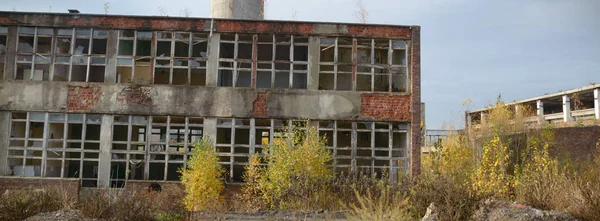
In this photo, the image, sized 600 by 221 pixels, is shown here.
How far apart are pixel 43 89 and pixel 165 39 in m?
4.44

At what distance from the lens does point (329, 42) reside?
62.3 feet

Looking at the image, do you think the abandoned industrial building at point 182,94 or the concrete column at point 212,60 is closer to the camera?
the abandoned industrial building at point 182,94

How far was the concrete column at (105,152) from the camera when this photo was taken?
59.3ft

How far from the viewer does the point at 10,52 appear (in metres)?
18.9

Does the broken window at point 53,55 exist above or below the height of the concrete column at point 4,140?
above

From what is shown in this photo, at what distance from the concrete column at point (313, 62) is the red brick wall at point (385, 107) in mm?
1719

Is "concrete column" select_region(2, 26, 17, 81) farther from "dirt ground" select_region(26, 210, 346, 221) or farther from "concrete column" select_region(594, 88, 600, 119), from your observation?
"concrete column" select_region(594, 88, 600, 119)

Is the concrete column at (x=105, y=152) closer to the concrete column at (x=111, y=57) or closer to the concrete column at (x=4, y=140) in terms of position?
the concrete column at (x=111, y=57)

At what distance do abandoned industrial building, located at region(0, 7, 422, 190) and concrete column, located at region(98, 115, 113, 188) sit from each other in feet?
0.11

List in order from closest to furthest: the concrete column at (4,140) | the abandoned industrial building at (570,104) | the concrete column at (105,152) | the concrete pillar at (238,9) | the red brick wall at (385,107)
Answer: the concrete column at (105,152), the concrete column at (4,140), the red brick wall at (385,107), the concrete pillar at (238,9), the abandoned industrial building at (570,104)

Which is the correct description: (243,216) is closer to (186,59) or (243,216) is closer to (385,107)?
(385,107)

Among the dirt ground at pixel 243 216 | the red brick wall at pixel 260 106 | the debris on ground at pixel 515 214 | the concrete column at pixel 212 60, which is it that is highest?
the concrete column at pixel 212 60

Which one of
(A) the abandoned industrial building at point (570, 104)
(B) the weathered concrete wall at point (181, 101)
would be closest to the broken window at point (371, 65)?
(B) the weathered concrete wall at point (181, 101)

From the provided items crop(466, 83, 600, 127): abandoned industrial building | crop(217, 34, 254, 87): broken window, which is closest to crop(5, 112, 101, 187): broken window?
crop(217, 34, 254, 87): broken window
